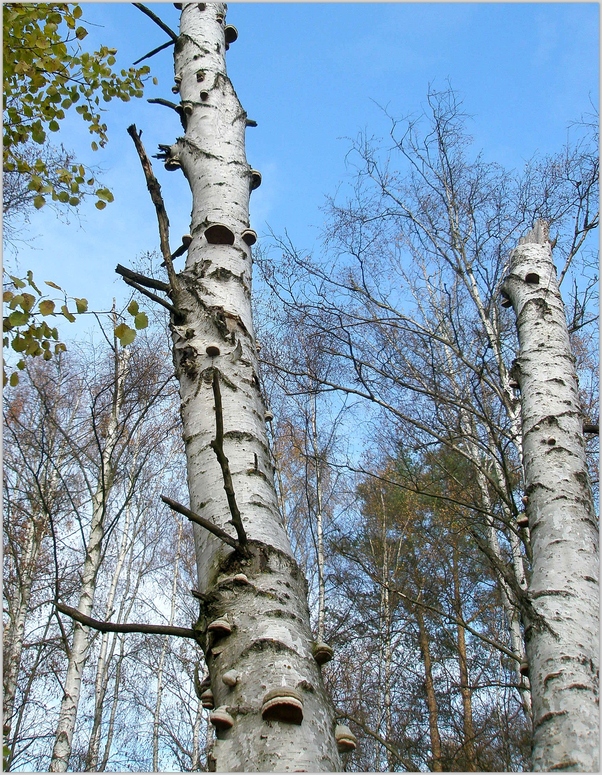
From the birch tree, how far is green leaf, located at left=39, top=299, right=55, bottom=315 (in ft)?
2.45

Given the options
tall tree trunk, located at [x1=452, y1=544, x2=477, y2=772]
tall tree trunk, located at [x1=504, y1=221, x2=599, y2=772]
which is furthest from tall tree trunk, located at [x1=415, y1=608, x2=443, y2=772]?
tall tree trunk, located at [x1=504, y1=221, x2=599, y2=772]

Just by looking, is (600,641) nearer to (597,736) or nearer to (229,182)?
(597,736)

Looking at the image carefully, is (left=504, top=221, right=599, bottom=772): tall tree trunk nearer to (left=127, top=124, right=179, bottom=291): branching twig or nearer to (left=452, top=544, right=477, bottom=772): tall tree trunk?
(left=127, top=124, right=179, bottom=291): branching twig

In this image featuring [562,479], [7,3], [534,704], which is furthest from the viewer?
[7,3]

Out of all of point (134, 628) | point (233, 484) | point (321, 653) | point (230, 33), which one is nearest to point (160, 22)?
point (230, 33)

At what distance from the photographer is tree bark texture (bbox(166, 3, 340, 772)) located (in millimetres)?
1140

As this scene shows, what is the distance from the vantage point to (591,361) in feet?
29.8

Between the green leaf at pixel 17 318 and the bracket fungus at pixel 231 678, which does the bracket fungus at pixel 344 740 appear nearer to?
the bracket fungus at pixel 231 678

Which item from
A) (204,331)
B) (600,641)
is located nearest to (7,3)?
(204,331)

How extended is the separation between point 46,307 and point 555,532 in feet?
7.53

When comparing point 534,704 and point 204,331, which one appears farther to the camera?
point 534,704

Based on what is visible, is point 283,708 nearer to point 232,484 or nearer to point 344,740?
point 344,740

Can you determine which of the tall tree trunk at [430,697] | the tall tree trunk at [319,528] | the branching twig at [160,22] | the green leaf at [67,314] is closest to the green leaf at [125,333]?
the green leaf at [67,314]

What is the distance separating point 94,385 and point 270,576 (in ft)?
32.7
